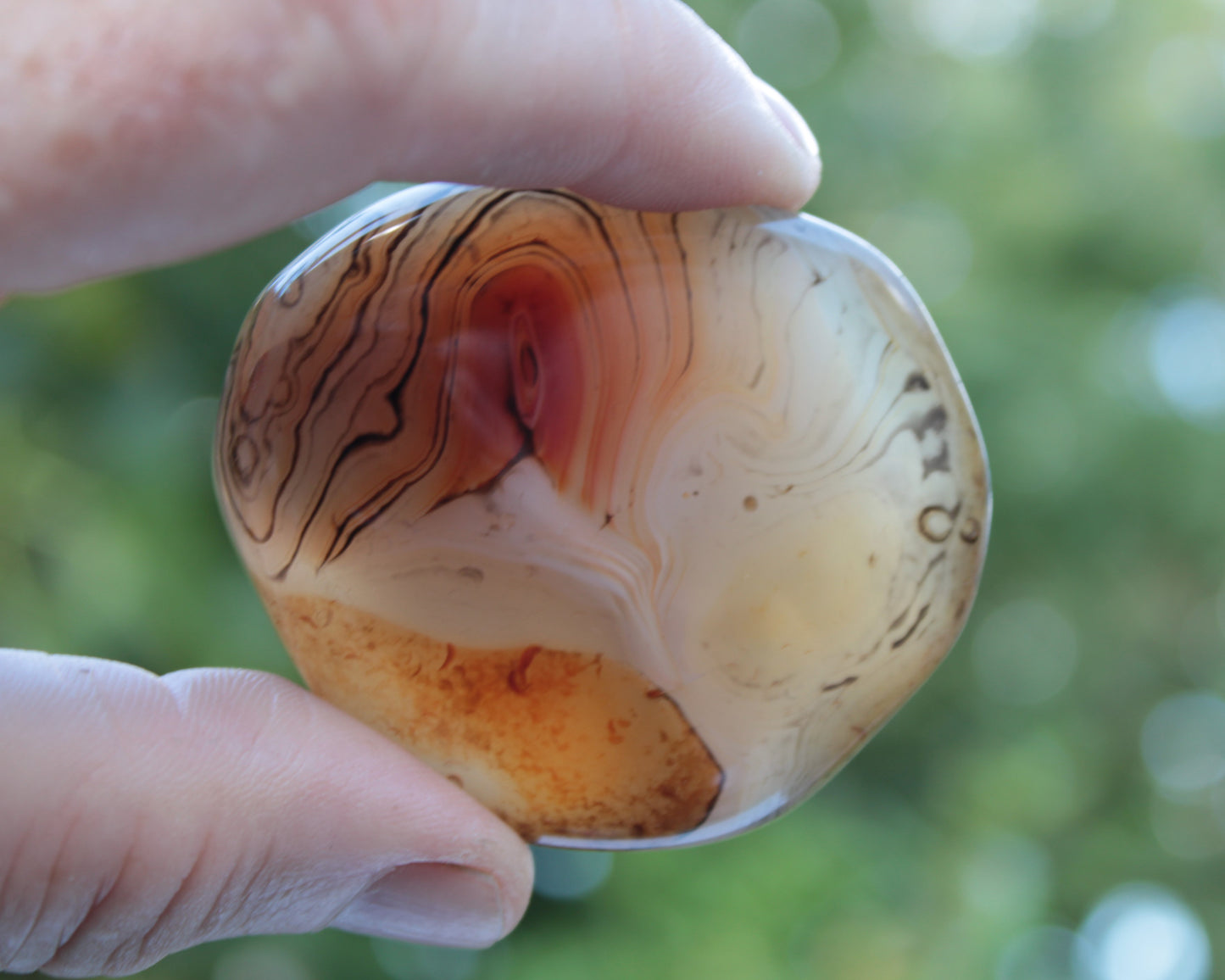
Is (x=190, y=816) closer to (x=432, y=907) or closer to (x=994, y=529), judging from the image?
(x=432, y=907)

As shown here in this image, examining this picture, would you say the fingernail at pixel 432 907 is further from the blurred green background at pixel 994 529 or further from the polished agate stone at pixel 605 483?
the blurred green background at pixel 994 529

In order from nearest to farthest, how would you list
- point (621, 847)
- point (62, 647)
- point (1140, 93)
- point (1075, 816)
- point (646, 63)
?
point (646, 63), point (621, 847), point (62, 647), point (1140, 93), point (1075, 816)

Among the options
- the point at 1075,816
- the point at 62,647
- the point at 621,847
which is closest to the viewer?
the point at 621,847

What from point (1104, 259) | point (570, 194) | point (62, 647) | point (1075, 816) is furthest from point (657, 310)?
point (1075, 816)

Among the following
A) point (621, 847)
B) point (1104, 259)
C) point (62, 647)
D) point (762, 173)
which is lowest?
point (1104, 259)

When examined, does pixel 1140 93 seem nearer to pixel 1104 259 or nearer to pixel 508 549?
pixel 1104 259

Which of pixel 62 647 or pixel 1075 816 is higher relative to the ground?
pixel 62 647

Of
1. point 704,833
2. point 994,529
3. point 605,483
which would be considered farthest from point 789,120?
point 994,529

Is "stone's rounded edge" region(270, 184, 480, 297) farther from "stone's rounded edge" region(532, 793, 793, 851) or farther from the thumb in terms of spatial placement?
"stone's rounded edge" region(532, 793, 793, 851)
